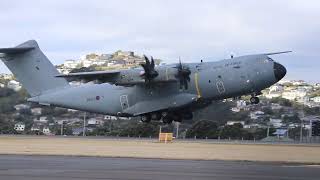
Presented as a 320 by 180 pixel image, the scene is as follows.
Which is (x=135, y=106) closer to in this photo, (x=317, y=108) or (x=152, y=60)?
(x=152, y=60)

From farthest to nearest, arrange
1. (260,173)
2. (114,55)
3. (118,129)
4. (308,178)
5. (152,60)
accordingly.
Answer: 1. (114,55)
2. (118,129)
3. (152,60)
4. (260,173)
5. (308,178)

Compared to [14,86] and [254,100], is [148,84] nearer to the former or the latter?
[254,100]

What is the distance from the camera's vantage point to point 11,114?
242ft

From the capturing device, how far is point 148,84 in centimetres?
4988

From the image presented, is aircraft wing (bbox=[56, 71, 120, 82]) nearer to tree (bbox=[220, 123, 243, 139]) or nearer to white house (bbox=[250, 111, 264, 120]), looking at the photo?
tree (bbox=[220, 123, 243, 139])

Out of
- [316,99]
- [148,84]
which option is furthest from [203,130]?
[316,99]

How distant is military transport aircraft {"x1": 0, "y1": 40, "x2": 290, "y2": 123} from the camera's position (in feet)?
156

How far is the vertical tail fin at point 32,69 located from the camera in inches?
2135

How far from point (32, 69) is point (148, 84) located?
35.7ft

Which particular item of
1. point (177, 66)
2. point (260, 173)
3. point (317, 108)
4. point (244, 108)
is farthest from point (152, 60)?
point (317, 108)

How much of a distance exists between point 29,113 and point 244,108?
122ft

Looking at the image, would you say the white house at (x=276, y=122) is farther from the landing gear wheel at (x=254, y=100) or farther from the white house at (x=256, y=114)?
the landing gear wheel at (x=254, y=100)

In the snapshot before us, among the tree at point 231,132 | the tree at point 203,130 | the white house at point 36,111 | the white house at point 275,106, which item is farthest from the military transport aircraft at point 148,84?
the white house at point 275,106

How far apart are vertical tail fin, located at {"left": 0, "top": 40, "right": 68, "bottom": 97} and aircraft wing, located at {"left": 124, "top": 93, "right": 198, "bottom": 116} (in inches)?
305
